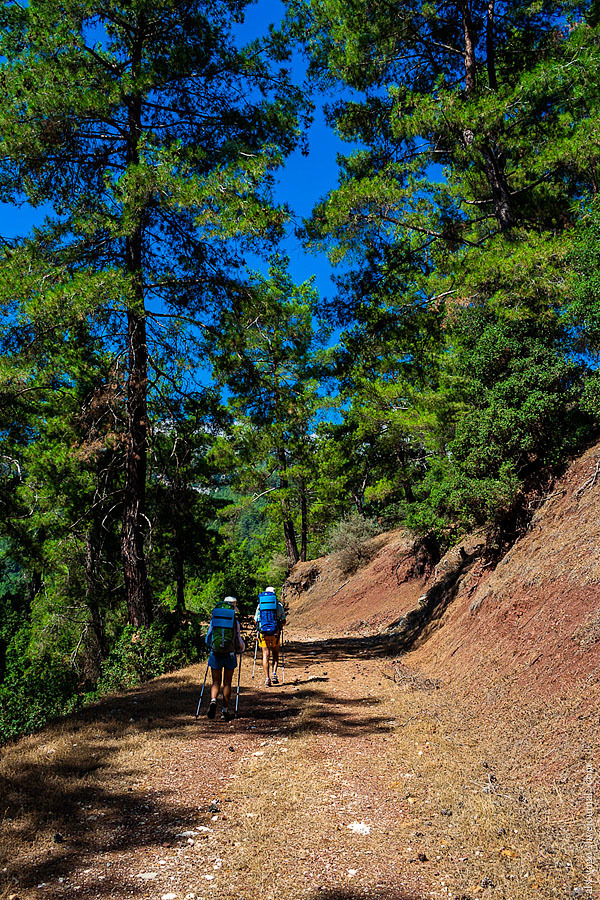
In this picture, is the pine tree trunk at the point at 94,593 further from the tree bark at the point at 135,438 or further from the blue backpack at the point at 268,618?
the blue backpack at the point at 268,618

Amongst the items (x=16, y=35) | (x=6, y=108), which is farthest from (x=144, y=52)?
(x=6, y=108)

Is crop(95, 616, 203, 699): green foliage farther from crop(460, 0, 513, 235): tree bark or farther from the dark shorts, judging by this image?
crop(460, 0, 513, 235): tree bark

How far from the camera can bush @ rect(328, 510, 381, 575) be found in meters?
23.0

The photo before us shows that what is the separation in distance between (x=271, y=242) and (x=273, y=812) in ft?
30.6

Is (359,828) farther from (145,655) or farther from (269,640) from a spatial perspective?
(145,655)

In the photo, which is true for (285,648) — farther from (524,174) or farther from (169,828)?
(524,174)

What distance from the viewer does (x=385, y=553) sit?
21.5 metres

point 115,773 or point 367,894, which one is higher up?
point 115,773

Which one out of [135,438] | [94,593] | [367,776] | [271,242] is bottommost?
[367,776]

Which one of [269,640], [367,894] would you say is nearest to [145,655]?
[269,640]

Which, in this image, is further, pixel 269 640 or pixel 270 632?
pixel 269 640

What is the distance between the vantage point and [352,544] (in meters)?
23.1

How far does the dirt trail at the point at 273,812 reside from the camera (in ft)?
10.6

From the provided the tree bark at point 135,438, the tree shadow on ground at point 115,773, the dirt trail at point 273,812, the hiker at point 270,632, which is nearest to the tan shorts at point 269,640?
the hiker at point 270,632
